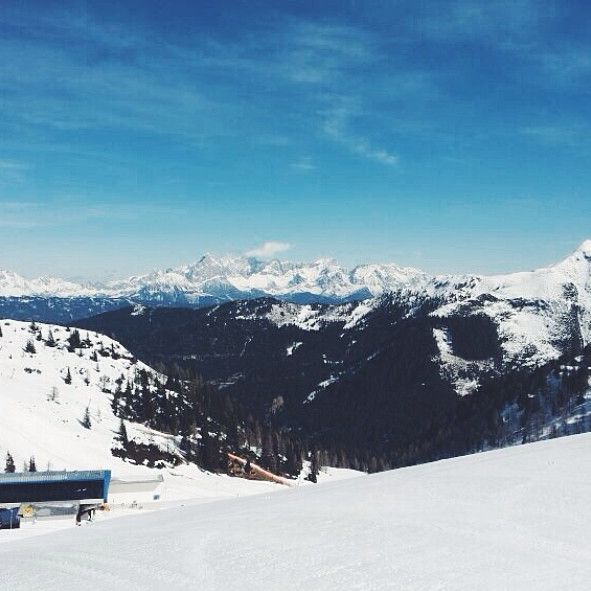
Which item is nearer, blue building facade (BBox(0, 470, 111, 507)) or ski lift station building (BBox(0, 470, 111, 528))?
ski lift station building (BBox(0, 470, 111, 528))

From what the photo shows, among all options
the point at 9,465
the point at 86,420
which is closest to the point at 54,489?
the point at 9,465

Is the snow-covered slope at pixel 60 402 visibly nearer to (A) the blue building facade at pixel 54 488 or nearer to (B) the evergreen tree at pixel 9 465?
(B) the evergreen tree at pixel 9 465

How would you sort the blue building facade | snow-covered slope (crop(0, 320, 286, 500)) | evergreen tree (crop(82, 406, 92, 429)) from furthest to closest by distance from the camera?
evergreen tree (crop(82, 406, 92, 429)), snow-covered slope (crop(0, 320, 286, 500)), the blue building facade

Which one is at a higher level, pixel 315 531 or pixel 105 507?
pixel 315 531

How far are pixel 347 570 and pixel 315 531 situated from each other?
21.8ft

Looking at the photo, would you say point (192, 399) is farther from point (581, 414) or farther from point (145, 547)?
point (145, 547)

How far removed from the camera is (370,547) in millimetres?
18938

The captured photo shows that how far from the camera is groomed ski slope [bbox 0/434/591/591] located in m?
15.5

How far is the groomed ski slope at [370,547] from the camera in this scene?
50.8 feet

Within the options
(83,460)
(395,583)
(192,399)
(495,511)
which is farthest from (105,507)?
(192,399)

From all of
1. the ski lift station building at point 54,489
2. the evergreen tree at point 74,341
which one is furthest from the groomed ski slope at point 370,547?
the evergreen tree at point 74,341

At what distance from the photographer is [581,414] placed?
182 meters

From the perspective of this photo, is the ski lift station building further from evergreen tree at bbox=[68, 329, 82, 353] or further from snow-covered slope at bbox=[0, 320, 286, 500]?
evergreen tree at bbox=[68, 329, 82, 353]

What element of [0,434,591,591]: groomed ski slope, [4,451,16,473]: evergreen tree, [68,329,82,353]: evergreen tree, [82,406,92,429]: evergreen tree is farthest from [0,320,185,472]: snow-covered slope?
[0,434,591,591]: groomed ski slope
